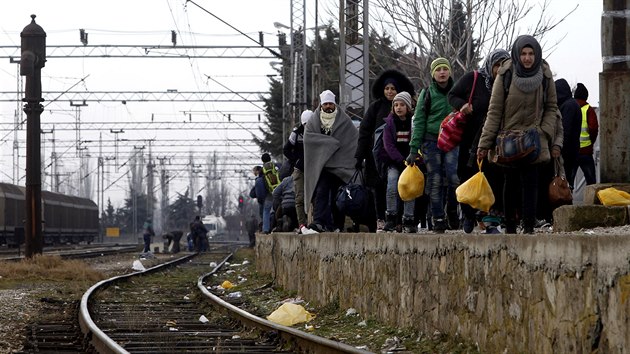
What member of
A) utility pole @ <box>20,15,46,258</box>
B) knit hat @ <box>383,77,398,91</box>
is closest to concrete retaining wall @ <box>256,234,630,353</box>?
knit hat @ <box>383,77,398,91</box>

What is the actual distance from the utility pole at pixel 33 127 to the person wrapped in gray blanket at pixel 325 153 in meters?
13.6

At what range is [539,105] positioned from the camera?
8781mm

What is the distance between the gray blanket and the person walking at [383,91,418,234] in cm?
190

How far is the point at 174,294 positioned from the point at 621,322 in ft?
45.4

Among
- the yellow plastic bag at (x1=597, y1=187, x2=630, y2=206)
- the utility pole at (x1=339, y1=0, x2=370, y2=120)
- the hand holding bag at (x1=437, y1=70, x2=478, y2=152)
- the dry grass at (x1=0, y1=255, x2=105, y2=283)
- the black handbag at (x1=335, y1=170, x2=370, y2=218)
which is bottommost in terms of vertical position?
the dry grass at (x1=0, y1=255, x2=105, y2=283)

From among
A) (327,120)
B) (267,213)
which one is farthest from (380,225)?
(267,213)

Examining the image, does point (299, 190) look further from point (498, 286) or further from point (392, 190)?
point (498, 286)

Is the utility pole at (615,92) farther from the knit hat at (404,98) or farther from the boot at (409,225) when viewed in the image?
the knit hat at (404,98)

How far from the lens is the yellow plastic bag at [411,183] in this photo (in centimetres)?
1117

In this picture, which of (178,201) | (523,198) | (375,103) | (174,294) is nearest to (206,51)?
(174,294)

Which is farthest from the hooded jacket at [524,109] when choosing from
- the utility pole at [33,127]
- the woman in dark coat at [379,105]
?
the utility pole at [33,127]

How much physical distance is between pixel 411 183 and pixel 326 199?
3402 millimetres

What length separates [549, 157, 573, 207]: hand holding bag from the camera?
9.24 m

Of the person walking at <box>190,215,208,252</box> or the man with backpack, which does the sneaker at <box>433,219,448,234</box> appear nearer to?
the man with backpack
